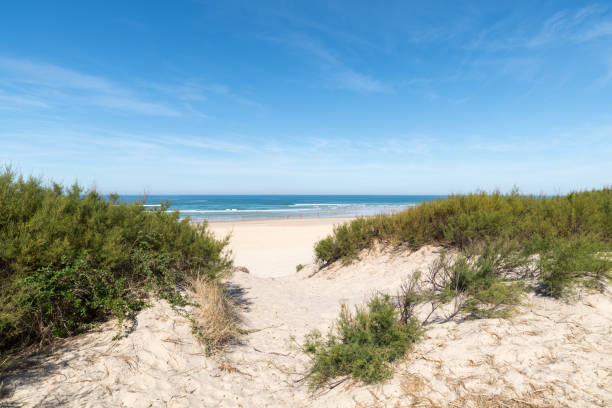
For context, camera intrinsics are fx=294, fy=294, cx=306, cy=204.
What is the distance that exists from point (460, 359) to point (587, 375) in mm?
940

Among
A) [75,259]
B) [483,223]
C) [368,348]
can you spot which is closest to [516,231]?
[483,223]

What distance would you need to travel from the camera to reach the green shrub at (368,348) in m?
2.91

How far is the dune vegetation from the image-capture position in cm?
325

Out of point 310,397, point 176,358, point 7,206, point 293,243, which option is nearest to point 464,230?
point 310,397

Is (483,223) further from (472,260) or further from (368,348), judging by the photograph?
(368,348)

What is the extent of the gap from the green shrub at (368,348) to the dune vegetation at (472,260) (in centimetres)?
1

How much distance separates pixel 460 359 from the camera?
2.94 meters

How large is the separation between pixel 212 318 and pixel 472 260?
4339 millimetres

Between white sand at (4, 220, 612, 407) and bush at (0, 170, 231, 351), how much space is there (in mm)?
336

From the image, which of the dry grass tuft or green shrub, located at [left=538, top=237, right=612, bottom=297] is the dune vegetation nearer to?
green shrub, located at [left=538, top=237, right=612, bottom=297]

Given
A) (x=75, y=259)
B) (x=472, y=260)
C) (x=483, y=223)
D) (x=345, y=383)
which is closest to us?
(x=345, y=383)

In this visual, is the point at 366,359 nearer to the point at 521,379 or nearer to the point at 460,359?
the point at 460,359

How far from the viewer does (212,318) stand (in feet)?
13.3

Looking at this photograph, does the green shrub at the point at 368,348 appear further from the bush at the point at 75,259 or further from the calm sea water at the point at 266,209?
the calm sea water at the point at 266,209
